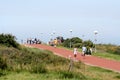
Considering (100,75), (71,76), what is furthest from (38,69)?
(100,75)

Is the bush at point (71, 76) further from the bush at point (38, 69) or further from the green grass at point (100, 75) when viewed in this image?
the bush at point (38, 69)

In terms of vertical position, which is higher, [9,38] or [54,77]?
[9,38]

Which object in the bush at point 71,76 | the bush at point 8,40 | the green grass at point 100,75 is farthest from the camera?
the bush at point 8,40

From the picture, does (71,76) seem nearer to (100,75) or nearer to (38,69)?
(38,69)

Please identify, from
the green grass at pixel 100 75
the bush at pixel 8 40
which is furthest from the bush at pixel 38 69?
the bush at pixel 8 40

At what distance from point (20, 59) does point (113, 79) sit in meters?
7.48

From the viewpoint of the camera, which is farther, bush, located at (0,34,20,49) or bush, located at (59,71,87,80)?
bush, located at (0,34,20,49)

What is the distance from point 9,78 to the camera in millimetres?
17484

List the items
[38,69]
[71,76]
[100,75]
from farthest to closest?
[100,75] → [38,69] → [71,76]

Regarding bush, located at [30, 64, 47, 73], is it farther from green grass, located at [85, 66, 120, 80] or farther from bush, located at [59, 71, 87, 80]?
green grass, located at [85, 66, 120, 80]

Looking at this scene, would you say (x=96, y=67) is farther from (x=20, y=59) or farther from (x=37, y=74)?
(x=37, y=74)

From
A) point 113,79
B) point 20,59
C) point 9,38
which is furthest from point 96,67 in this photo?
point 9,38

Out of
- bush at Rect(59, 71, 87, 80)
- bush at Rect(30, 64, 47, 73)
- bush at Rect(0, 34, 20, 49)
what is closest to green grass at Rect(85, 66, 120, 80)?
bush at Rect(59, 71, 87, 80)

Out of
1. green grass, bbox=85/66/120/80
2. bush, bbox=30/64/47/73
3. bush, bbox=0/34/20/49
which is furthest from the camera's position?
bush, bbox=0/34/20/49
